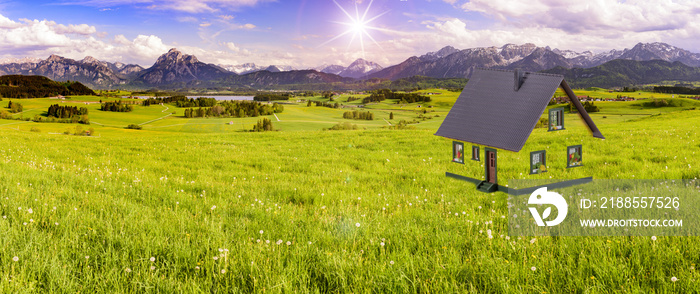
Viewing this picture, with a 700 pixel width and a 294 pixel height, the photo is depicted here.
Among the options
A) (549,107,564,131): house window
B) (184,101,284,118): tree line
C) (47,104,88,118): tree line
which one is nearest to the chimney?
(549,107,564,131): house window

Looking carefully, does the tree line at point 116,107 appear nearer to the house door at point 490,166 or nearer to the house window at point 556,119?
the house door at point 490,166

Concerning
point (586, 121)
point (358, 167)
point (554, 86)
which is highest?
point (554, 86)

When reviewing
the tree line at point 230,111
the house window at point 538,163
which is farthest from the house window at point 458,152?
the tree line at point 230,111

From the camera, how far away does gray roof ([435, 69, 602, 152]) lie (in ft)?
18.1

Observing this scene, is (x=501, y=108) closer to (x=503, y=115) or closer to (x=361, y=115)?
(x=503, y=115)

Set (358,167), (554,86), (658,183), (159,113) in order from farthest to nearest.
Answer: (159,113)
(358,167)
(658,183)
(554,86)

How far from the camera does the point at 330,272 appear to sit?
13.4ft

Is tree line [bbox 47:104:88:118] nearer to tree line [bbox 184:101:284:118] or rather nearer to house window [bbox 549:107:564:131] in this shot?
tree line [bbox 184:101:284:118]

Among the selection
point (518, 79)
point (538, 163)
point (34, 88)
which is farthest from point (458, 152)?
point (34, 88)

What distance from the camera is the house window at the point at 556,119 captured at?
5922mm

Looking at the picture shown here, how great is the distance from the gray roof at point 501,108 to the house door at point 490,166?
52 cm

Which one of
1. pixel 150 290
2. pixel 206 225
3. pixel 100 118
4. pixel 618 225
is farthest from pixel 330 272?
pixel 100 118

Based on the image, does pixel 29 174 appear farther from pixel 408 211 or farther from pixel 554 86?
pixel 554 86

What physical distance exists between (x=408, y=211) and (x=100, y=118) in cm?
14515
